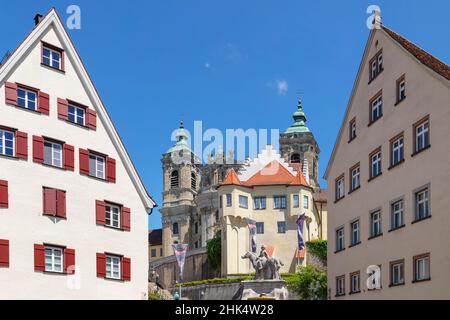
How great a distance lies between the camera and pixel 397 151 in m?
32.3

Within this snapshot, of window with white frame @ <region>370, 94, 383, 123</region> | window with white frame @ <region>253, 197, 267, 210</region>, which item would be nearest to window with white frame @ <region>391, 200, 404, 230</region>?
window with white frame @ <region>370, 94, 383, 123</region>

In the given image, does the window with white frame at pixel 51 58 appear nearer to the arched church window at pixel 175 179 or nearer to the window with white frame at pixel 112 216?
the window with white frame at pixel 112 216

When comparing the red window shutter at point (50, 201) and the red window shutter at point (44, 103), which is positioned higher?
the red window shutter at point (44, 103)

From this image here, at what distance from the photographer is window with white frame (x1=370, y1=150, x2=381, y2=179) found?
34.4 meters

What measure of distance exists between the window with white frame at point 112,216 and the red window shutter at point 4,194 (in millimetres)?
6462

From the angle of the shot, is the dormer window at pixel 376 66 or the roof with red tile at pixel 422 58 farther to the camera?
the dormer window at pixel 376 66

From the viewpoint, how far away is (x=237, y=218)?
89.4m

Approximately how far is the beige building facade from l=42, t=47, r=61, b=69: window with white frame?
16.1 meters

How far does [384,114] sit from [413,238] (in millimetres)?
6893

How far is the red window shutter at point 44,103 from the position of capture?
110 feet

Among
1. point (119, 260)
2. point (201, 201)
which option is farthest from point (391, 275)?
point (201, 201)

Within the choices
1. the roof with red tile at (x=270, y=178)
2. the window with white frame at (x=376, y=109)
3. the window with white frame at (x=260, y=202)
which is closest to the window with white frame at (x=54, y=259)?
the window with white frame at (x=376, y=109)

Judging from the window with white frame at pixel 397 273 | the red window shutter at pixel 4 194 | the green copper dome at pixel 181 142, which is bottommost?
the window with white frame at pixel 397 273
